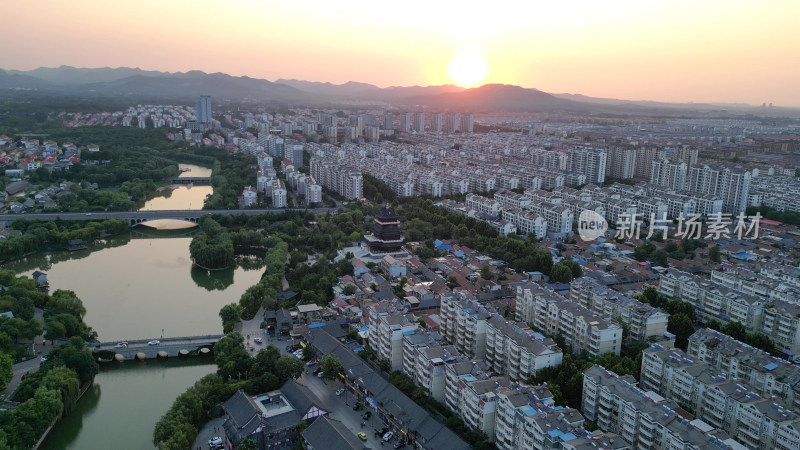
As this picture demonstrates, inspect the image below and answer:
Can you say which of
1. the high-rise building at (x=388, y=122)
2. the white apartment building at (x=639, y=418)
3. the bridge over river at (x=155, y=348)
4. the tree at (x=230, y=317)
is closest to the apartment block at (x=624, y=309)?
the white apartment building at (x=639, y=418)

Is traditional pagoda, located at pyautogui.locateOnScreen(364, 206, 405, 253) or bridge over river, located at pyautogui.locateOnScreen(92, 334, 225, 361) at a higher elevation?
traditional pagoda, located at pyautogui.locateOnScreen(364, 206, 405, 253)

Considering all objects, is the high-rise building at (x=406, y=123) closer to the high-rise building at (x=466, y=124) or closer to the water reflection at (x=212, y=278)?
the high-rise building at (x=466, y=124)

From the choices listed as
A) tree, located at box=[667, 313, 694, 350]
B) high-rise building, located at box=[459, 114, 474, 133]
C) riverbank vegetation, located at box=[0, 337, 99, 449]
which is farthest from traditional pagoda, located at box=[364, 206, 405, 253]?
A: high-rise building, located at box=[459, 114, 474, 133]

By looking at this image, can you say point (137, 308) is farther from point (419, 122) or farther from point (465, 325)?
point (419, 122)

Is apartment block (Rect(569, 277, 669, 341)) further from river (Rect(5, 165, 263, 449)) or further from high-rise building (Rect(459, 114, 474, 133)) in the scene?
high-rise building (Rect(459, 114, 474, 133))

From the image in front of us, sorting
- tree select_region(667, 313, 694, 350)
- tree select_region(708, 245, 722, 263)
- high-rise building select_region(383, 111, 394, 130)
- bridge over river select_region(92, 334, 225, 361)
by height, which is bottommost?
bridge over river select_region(92, 334, 225, 361)

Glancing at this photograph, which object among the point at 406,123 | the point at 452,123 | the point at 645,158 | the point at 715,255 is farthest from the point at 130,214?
the point at 452,123
